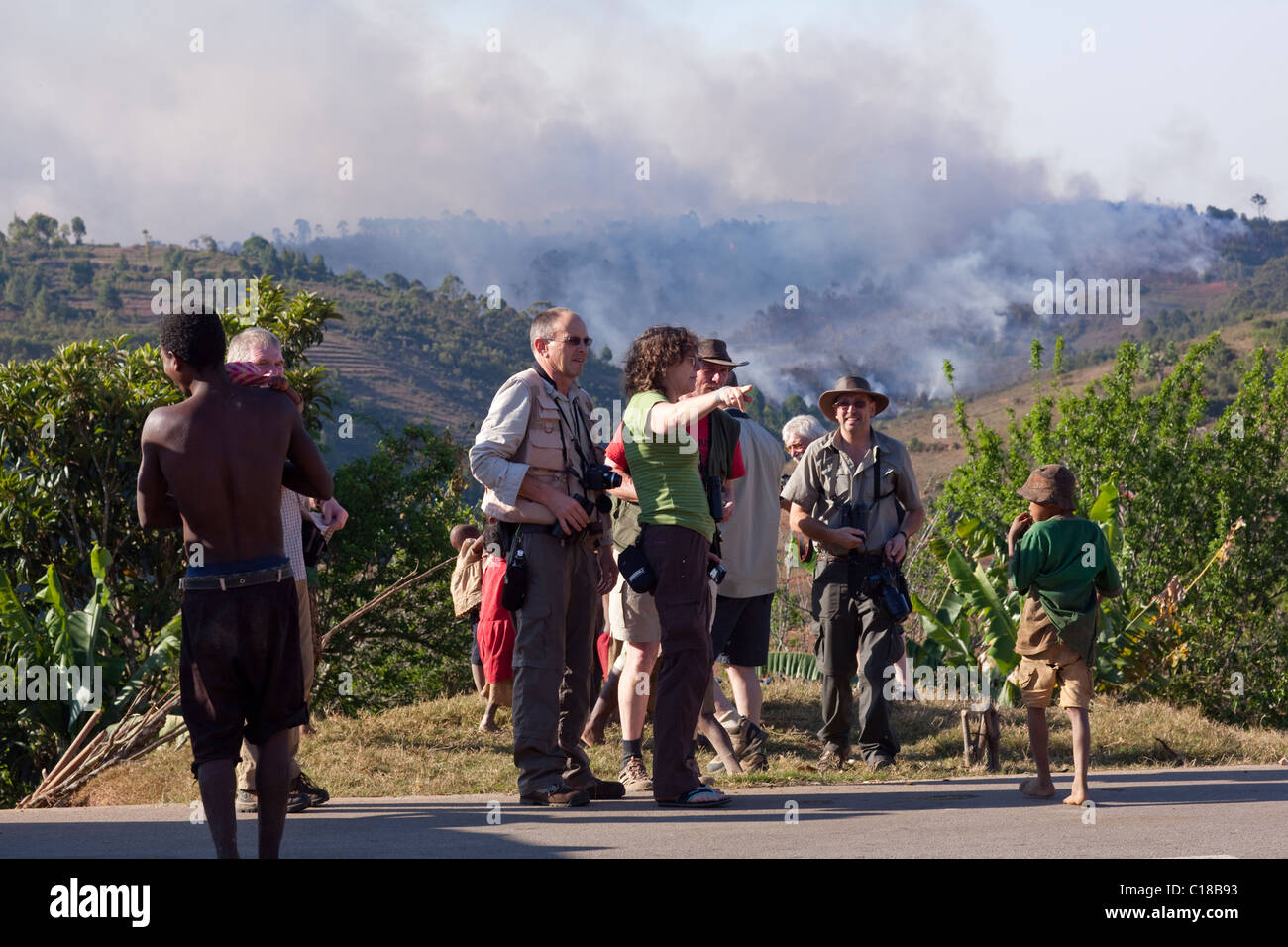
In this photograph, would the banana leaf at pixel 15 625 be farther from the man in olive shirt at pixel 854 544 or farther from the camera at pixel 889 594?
the camera at pixel 889 594

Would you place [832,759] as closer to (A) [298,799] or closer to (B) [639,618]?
(B) [639,618]

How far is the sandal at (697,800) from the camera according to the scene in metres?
6.47

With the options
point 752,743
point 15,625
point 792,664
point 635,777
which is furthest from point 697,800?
point 792,664

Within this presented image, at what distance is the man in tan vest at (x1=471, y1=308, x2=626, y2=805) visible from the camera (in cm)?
638

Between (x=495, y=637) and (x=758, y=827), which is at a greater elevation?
(x=495, y=637)

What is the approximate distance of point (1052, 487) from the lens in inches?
267

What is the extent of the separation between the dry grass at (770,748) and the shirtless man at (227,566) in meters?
3.07

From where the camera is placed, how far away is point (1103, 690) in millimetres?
11148

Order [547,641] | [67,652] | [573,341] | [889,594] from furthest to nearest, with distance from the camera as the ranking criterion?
1. [67,652]
2. [889,594]
3. [573,341]
4. [547,641]

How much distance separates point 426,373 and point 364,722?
95.6 meters

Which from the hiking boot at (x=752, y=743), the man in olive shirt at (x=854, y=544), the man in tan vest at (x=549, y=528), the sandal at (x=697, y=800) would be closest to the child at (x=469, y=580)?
the hiking boot at (x=752, y=743)

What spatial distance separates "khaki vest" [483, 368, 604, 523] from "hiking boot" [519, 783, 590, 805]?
123cm

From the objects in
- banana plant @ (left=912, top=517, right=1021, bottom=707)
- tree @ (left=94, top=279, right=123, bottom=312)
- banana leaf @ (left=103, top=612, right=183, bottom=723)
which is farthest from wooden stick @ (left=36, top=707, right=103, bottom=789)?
tree @ (left=94, top=279, right=123, bottom=312)

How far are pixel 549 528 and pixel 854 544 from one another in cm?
238
